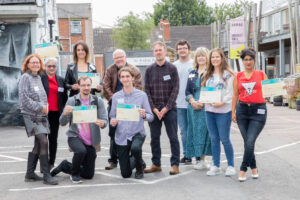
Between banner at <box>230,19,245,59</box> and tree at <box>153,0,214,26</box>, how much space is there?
136 ft

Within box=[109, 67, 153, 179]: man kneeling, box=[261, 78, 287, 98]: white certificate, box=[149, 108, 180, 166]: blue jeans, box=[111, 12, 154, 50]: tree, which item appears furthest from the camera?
box=[111, 12, 154, 50]: tree

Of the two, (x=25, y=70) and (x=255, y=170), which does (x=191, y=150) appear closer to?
(x=255, y=170)

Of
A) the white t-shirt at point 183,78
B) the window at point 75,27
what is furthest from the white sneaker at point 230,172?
the window at point 75,27

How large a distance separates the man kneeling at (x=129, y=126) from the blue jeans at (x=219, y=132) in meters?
0.94

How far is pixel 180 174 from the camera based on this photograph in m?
6.91

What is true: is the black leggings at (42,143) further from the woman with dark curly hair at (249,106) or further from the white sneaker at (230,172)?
the woman with dark curly hair at (249,106)

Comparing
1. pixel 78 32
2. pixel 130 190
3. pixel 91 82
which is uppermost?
pixel 78 32

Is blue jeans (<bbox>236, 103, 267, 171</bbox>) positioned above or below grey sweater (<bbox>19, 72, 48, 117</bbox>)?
below

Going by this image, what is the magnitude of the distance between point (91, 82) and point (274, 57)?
32512 mm

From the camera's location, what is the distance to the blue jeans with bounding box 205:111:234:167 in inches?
262

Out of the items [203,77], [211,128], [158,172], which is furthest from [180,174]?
[203,77]

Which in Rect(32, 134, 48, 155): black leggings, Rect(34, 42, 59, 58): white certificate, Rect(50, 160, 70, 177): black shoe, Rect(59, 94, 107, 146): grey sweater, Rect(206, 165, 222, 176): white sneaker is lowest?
Rect(206, 165, 222, 176): white sneaker

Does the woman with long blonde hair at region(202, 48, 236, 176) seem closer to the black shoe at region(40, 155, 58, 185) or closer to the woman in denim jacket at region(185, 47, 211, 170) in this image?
the woman in denim jacket at region(185, 47, 211, 170)

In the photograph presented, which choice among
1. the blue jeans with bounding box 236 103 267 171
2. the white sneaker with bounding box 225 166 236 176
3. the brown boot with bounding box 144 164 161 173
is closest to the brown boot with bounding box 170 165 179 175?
the brown boot with bounding box 144 164 161 173
